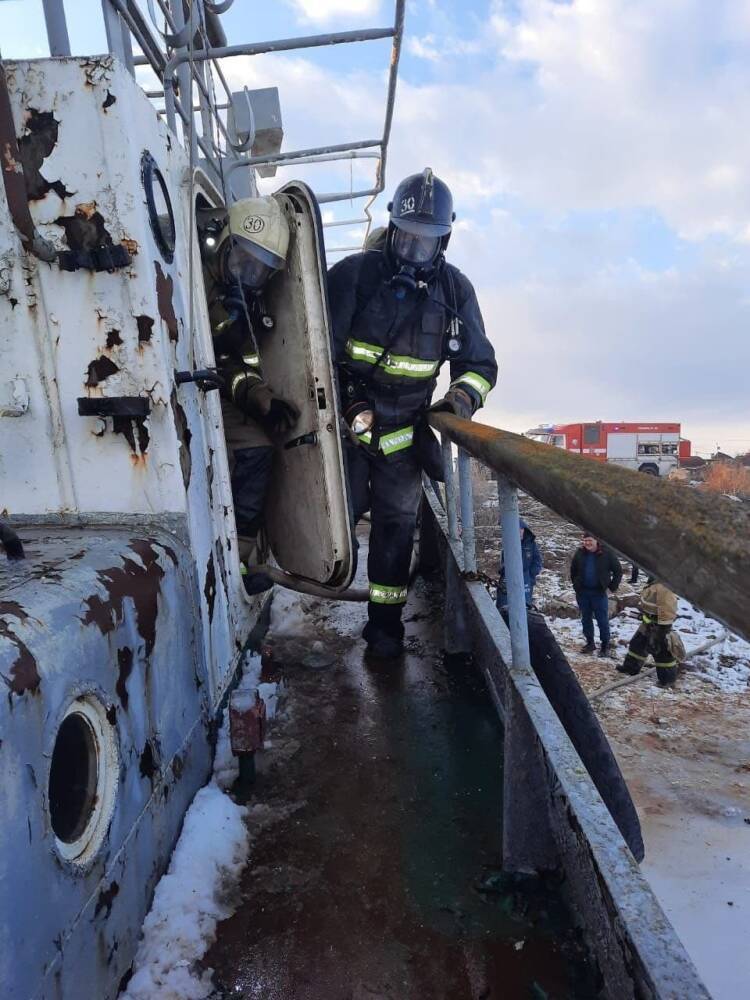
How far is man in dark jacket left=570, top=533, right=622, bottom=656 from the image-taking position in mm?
7668

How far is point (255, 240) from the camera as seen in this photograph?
238 cm

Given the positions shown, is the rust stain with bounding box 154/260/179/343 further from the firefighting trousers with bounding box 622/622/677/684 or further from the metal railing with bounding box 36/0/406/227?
the firefighting trousers with bounding box 622/622/677/684

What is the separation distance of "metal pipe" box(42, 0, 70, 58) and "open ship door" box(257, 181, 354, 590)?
83 centimetres

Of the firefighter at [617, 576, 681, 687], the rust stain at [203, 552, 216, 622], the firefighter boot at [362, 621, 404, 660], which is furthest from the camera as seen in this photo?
the firefighter at [617, 576, 681, 687]

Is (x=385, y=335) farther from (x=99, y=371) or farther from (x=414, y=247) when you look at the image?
(x=99, y=371)

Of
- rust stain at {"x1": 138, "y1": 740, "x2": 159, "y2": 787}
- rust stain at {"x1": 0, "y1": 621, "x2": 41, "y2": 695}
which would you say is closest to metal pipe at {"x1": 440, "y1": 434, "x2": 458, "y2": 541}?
rust stain at {"x1": 138, "y1": 740, "x2": 159, "y2": 787}

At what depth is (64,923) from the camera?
1065mm

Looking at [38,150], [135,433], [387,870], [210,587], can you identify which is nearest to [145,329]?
[135,433]

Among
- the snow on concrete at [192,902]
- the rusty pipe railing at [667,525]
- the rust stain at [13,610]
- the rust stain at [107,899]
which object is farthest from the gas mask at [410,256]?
the rust stain at [107,899]

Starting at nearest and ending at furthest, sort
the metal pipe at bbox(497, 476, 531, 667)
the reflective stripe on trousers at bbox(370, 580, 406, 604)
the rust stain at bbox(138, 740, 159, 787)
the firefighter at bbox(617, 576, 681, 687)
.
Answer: the rust stain at bbox(138, 740, 159, 787) → the metal pipe at bbox(497, 476, 531, 667) → the reflective stripe on trousers at bbox(370, 580, 406, 604) → the firefighter at bbox(617, 576, 681, 687)

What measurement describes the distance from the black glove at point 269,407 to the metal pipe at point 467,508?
711 mm

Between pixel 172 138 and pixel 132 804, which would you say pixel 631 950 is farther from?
pixel 172 138

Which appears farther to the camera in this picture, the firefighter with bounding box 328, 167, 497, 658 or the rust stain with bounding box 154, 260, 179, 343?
the firefighter with bounding box 328, 167, 497, 658

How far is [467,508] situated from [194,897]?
1.49 m
